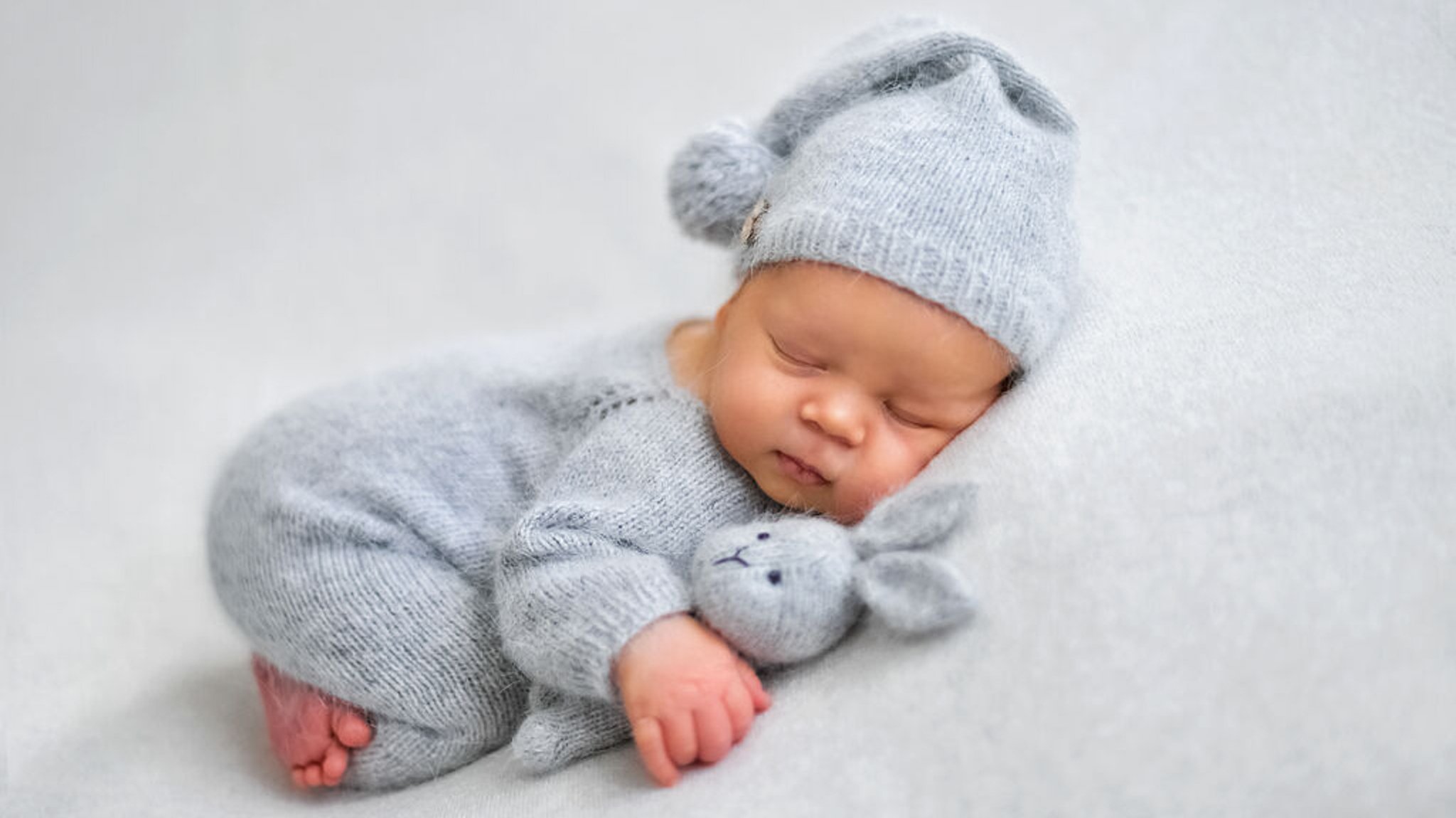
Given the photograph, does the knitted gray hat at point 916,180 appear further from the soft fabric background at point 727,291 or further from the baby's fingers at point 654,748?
the baby's fingers at point 654,748

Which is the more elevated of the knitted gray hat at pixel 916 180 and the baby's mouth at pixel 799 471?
the knitted gray hat at pixel 916 180

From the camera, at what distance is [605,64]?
216 centimetres

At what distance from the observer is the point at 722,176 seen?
128 centimetres

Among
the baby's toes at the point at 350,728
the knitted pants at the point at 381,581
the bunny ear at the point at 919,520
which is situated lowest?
the baby's toes at the point at 350,728

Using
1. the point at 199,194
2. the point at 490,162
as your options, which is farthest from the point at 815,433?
the point at 199,194

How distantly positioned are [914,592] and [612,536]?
29 centimetres

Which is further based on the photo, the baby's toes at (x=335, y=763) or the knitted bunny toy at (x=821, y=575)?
the baby's toes at (x=335, y=763)

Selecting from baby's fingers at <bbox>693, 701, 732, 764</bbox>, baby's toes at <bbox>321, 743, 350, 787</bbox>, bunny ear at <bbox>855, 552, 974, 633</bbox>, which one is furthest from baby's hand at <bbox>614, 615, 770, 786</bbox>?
baby's toes at <bbox>321, 743, 350, 787</bbox>

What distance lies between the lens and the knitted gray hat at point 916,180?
1094 millimetres

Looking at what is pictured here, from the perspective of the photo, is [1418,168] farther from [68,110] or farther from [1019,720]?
[68,110]

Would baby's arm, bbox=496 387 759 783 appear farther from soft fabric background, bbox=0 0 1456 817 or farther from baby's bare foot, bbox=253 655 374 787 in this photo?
baby's bare foot, bbox=253 655 374 787

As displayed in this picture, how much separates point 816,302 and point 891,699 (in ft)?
1.17

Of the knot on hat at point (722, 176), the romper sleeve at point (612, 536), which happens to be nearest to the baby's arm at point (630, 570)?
the romper sleeve at point (612, 536)

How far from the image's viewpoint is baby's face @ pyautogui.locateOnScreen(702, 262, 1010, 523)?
110cm
